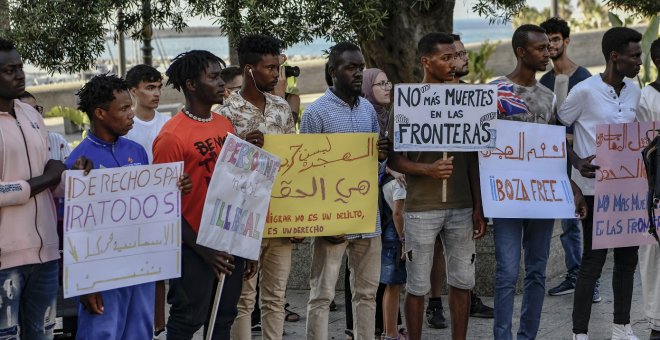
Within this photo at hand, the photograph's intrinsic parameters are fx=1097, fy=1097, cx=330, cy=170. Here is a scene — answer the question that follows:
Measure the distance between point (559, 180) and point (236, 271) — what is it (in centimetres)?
229

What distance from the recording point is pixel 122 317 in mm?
5711

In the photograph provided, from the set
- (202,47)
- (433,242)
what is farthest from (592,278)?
(202,47)

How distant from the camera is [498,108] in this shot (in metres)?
6.96

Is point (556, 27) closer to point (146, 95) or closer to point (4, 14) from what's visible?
point (146, 95)

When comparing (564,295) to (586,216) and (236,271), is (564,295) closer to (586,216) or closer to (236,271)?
(586,216)

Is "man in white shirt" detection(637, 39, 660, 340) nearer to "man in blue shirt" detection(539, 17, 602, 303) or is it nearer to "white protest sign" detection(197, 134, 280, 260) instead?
"man in blue shirt" detection(539, 17, 602, 303)

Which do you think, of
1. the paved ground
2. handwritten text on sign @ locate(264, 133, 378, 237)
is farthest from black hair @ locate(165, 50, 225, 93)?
the paved ground

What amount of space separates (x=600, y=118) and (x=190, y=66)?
2.81 m

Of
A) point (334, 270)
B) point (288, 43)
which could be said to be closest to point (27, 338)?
point (334, 270)

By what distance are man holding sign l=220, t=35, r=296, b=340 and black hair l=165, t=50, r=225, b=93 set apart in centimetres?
42

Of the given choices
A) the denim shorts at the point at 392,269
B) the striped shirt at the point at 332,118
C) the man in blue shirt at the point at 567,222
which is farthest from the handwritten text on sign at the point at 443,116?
the man in blue shirt at the point at 567,222

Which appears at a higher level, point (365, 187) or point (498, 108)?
point (498, 108)

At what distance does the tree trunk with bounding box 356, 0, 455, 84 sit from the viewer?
9.41 m

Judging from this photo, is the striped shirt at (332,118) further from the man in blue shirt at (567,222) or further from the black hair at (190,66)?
the man in blue shirt at (567,222)
